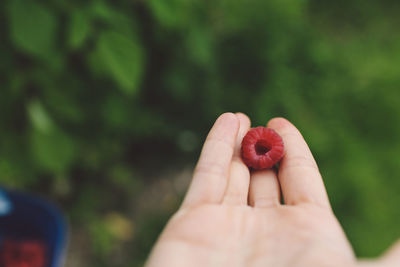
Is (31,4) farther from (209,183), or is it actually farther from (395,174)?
(395,174)

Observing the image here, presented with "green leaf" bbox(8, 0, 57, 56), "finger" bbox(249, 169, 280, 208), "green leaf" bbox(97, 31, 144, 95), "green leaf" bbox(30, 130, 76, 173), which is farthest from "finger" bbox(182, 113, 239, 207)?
"green leaf" bbox(30, 130, 76, 173)

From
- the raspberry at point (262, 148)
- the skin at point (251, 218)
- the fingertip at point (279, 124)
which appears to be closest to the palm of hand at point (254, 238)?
the skin at point (251, 218)

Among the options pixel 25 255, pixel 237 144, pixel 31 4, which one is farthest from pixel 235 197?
pixel 25 255

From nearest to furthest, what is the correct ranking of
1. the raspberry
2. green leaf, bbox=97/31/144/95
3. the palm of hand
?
the palm of hand → the raspberry → green leaf, bbox=97/31/144/95

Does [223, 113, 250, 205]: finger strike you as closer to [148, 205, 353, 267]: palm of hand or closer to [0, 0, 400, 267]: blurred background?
[148, 205, 353, 267]: palm of hand

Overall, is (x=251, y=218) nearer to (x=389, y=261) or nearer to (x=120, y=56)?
(x=389, y=261)

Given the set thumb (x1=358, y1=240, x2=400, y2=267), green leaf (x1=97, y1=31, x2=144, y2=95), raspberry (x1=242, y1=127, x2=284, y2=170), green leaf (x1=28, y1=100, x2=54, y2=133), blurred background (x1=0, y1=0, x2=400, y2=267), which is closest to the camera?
thumb (x1=358, y1=240, x2=400, y2=267)

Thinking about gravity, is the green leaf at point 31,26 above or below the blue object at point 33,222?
above

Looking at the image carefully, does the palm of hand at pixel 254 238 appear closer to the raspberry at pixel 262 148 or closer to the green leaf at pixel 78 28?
the raspberry at pixel 262 148
